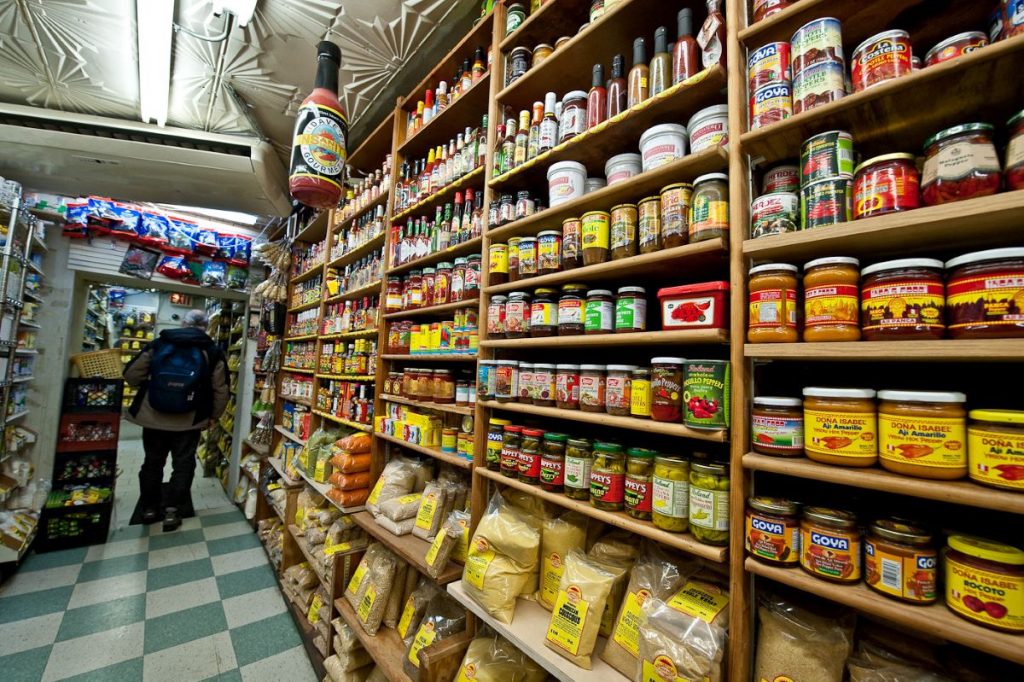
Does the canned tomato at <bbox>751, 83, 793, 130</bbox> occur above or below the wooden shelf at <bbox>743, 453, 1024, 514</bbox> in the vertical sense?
above

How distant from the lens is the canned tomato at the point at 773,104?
887 millimetres

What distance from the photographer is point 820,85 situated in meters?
0.83

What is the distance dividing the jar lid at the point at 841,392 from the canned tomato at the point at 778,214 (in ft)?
1.12

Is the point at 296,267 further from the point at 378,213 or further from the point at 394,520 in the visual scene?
the point at 394,520

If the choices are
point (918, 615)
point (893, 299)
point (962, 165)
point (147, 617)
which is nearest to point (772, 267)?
point (893, 299)

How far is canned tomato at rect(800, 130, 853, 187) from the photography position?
0.81 metres

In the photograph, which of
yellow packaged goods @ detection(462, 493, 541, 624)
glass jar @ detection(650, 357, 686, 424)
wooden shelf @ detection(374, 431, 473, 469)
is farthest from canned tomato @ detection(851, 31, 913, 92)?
wooden shelf @ detection(374, 431, 473, 469)

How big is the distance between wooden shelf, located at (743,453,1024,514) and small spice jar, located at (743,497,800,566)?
0.08m

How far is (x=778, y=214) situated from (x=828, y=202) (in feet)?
0.29

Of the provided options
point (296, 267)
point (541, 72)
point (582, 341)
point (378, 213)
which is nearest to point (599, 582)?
point (582, 341)

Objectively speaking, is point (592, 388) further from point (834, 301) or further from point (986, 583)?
point (986, 583)

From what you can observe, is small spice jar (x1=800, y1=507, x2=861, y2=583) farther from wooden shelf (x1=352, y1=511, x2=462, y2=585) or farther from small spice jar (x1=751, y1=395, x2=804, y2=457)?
wooden shelf (x1=352, y1=511, x2=462, y2=585)

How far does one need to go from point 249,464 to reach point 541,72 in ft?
14.6

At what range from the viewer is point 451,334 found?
173cm
